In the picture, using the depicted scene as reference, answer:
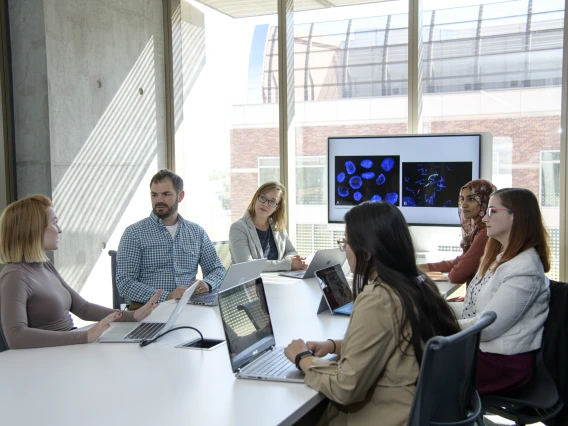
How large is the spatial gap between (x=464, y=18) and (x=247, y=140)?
7.71ft

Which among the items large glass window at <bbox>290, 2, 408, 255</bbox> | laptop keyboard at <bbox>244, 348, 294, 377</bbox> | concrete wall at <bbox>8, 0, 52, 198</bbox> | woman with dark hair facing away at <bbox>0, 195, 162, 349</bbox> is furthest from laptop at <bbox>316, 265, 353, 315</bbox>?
concrete wall at <bbox>8, 0, 52, 198</bbox>

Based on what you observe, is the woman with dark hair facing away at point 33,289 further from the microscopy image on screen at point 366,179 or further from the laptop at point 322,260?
the microscopy image on screen at point 366,179

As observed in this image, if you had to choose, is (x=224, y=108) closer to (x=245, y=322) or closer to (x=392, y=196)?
(x=392, y=196)

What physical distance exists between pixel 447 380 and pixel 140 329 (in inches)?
57.1

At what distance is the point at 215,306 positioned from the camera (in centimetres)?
338

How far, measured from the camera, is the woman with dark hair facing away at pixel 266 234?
15.1 ft

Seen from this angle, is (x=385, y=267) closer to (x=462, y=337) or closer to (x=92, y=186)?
(x=462, y=337)

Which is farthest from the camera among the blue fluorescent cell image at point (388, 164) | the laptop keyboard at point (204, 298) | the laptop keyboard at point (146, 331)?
the blue fluorescent cell image at point (388, 164)

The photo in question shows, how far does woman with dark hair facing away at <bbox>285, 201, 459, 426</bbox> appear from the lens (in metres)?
1.93

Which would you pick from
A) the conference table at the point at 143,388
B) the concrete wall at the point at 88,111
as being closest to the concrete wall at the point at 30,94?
the concrete wall at the point at 88,111

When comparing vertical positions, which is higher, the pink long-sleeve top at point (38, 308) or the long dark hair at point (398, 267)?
the long dark hair at point (398, 267)

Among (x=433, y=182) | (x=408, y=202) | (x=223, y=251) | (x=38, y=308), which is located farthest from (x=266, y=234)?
(x=38, y=308)

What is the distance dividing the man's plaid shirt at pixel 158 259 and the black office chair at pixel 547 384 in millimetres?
1907

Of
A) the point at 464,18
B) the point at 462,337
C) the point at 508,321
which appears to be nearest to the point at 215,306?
the point at 508,321
